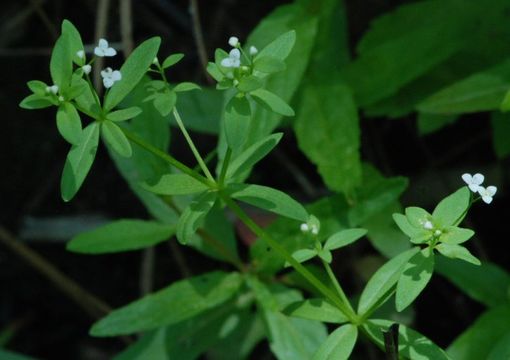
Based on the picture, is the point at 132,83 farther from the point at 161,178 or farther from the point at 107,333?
the point at 107,333

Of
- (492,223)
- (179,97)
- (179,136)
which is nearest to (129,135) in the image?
(179,97)

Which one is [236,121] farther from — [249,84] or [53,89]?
[53,89]

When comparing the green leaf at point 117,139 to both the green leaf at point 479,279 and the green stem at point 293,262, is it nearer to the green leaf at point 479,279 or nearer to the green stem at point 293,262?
the green stem at point 293,262

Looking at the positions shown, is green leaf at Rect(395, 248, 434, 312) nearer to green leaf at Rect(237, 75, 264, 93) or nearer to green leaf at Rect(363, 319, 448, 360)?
green leaf at Rect(363, 319, 448, 360)

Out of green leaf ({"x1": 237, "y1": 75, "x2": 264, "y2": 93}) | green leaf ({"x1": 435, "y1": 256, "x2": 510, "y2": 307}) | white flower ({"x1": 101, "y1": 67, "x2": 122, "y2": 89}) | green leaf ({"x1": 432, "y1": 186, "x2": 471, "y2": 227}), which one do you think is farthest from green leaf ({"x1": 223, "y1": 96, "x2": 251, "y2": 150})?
green leaf ({"x1": 435, "y1": 256, "x2": 510, "y2": 307})

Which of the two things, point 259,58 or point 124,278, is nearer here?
point 259,58

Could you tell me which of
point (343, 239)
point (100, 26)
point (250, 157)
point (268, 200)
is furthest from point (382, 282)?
point (100, 26)
